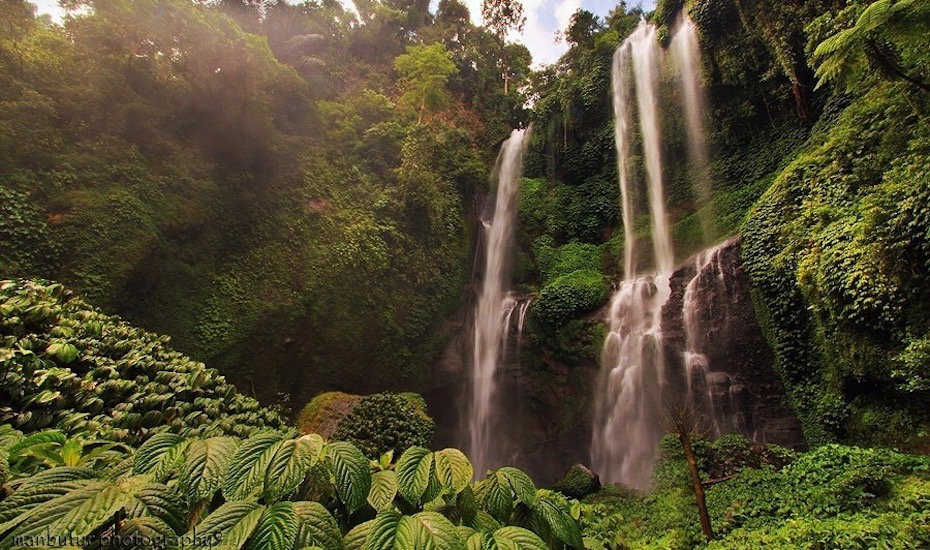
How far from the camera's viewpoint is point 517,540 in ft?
4.04

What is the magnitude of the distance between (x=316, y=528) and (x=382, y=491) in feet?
1.12

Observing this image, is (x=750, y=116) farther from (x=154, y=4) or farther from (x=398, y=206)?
(x=154, y=4)

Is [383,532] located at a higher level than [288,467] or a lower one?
lower

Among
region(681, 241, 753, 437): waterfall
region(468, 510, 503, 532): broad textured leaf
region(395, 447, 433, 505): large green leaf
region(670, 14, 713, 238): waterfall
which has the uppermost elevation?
region(670, 14, 713, 238): waterfall

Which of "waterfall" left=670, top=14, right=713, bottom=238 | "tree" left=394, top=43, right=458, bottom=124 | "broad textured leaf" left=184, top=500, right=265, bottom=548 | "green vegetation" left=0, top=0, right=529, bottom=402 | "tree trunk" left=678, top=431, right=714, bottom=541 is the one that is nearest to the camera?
"broad textured leaf" left=184, top=500, right=265, bottom=548

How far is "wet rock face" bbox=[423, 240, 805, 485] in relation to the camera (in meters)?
9.47

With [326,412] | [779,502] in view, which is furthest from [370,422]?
[779,502]

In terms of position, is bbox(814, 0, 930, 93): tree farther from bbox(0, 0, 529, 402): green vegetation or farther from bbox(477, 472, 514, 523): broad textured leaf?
bbox(0, 0, 529, 402): green vegetation

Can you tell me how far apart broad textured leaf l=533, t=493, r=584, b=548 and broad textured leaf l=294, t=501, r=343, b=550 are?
0.76m

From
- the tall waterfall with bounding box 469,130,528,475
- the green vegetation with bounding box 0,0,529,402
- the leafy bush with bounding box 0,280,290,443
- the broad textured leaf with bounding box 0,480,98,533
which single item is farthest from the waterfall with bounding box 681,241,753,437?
the broad textured leaf with bounding box 0,480,98,533

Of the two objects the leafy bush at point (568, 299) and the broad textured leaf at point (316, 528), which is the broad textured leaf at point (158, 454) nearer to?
the broad textured leaf at point (316, 528)

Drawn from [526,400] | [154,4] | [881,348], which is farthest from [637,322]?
[154,4]

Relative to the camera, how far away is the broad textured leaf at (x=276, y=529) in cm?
105

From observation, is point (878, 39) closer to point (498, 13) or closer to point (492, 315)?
point (492, 315)
